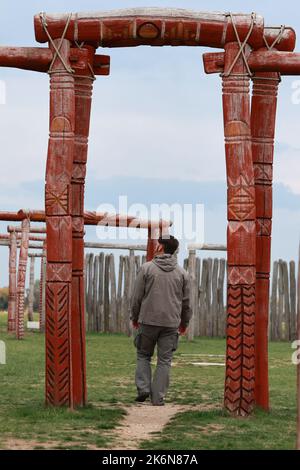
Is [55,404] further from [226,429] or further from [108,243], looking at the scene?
[108,243]

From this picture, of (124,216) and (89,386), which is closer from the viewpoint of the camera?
(89,386)

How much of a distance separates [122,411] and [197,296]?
13.6 metres

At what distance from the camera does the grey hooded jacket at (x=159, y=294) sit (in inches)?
414

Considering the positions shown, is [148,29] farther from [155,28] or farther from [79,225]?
[79,225]

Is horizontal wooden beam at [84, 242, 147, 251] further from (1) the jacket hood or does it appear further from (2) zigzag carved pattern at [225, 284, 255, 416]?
(2) zigzag carved pattern at [225, 284, 255, 416]

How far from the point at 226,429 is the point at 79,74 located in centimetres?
364

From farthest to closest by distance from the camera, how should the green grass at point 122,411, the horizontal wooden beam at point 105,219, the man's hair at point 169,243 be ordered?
the horizontal wooden beam at point 105,219 → the man's hair at point 169,243 → the green grass at point 122,411

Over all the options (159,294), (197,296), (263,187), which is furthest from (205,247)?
(263,187)

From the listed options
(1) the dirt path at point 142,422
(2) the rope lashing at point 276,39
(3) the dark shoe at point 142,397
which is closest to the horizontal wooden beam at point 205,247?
(3) the dark shoe at point 142,397

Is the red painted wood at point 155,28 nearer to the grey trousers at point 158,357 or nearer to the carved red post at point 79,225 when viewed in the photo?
the carved red post at point 79,225

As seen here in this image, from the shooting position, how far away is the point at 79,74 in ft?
33.4

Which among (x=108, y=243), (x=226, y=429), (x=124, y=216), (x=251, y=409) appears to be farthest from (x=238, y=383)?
(x=108, y=243)

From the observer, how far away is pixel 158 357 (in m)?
10.6

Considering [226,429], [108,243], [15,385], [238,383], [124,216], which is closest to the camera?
[226,429]
